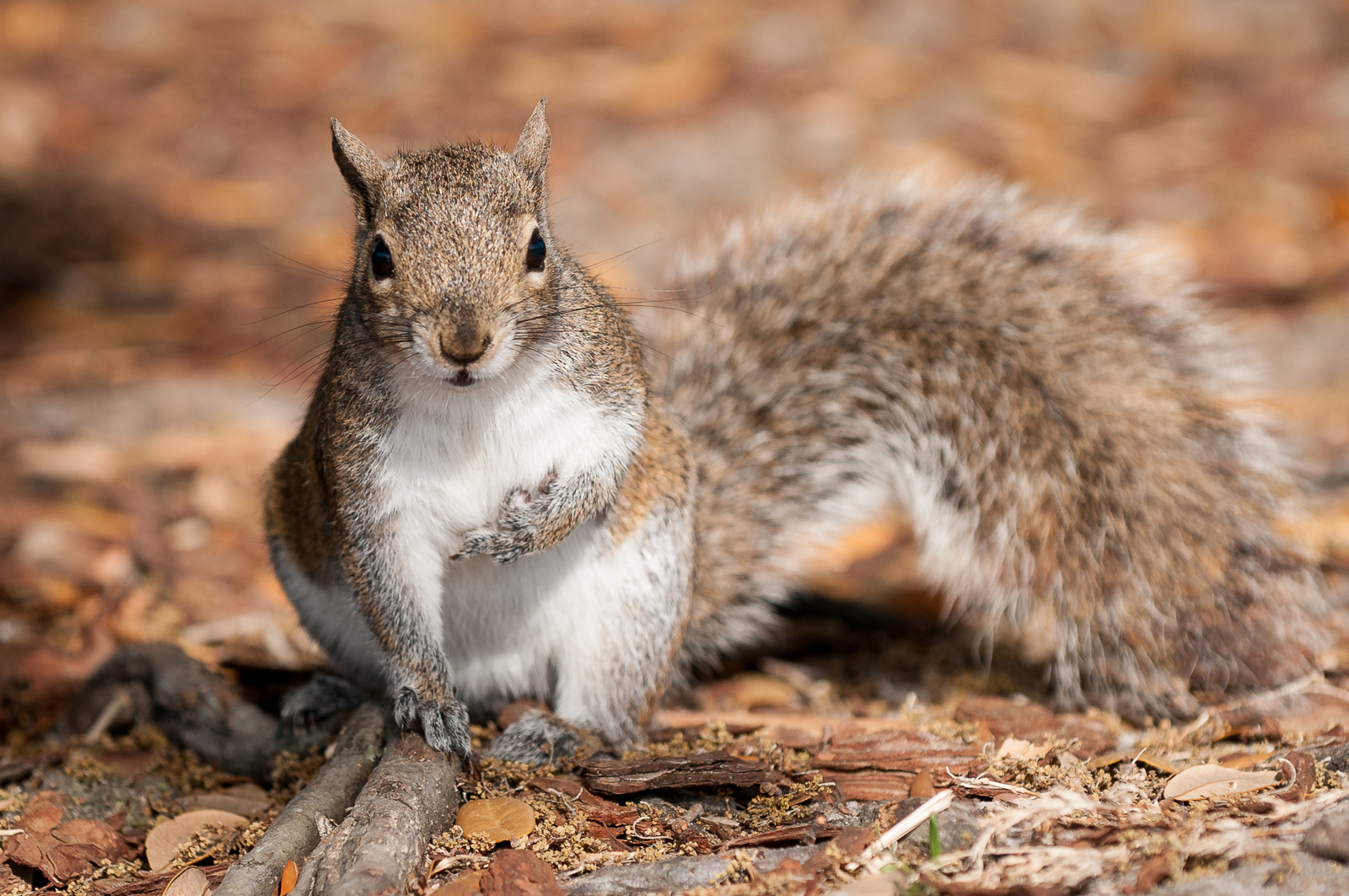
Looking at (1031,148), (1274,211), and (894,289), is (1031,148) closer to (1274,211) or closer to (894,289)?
(1274,211)

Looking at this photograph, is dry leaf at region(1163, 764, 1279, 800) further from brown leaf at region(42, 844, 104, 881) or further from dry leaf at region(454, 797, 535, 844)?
brown leaf at region(42, 844, 104, 881)

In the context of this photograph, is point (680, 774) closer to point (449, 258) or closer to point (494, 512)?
point (494, 512)

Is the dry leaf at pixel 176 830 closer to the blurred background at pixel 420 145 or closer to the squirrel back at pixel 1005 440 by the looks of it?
the blurred background at pixel 420 145

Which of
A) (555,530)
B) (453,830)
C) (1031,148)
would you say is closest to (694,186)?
(1031,148)

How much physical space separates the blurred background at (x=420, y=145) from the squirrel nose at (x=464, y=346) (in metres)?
1.43

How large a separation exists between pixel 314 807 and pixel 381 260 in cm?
92

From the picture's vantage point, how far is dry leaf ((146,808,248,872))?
2.00 metres

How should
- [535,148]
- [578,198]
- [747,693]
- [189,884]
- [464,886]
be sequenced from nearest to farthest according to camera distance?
[464,886]
[189,884]
[535,148]
[747,693]
[578,198]

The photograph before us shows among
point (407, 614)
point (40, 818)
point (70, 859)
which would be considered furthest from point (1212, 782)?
point (40, 818)

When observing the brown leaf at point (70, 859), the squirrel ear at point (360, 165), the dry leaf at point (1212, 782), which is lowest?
the brown leaf at point (70, 859)

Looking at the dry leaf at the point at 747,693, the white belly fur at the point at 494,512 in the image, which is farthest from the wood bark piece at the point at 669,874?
the dry leaf at the point at 747,693

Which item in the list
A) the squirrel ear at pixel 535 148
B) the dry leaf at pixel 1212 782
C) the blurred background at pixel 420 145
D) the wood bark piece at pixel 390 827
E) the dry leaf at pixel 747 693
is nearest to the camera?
the wood bark piece at pixel 390 827

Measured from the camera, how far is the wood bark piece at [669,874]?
5.64 ft

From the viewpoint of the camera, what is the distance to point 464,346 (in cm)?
178
